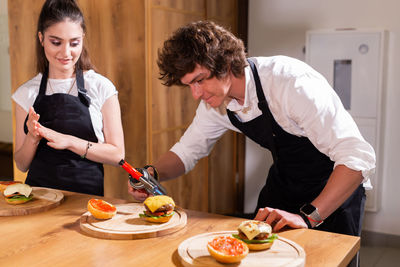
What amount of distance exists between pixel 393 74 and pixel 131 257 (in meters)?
3.23

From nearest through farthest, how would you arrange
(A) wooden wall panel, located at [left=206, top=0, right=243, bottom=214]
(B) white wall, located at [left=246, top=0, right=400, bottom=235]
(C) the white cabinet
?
(C) the white cabinet
(B) white wall, located at [left=246, top=0, right=400, bottom=235]
(A) wooden wall panel, located at [left=206, top=0, right=243, bottom=214]

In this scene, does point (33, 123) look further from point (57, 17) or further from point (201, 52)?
point (201, 52)

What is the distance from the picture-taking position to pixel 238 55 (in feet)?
5.55

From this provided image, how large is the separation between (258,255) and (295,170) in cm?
73

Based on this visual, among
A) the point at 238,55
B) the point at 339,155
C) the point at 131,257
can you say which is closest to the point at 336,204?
the point at 339,155

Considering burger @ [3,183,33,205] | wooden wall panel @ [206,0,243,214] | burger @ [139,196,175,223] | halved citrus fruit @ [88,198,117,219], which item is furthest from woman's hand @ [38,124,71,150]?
wooden wall panel @ [206,0,243,214]

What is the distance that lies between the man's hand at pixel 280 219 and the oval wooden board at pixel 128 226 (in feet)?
0.81

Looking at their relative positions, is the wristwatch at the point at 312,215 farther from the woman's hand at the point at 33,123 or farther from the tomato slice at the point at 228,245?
the woman's hand at the point at 33,123

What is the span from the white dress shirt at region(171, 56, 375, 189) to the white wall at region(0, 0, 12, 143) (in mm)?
2109

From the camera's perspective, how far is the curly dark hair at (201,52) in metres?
1.62

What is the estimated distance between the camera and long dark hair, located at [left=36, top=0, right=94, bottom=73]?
2170 millimetres

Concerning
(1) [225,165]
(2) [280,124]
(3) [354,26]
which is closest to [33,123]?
(2) [280,124]

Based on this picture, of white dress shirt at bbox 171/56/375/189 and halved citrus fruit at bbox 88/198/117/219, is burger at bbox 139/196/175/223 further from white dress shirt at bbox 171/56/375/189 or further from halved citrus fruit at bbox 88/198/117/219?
white dress shirt at bbox 171/56/375/189

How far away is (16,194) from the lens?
1727 mm
